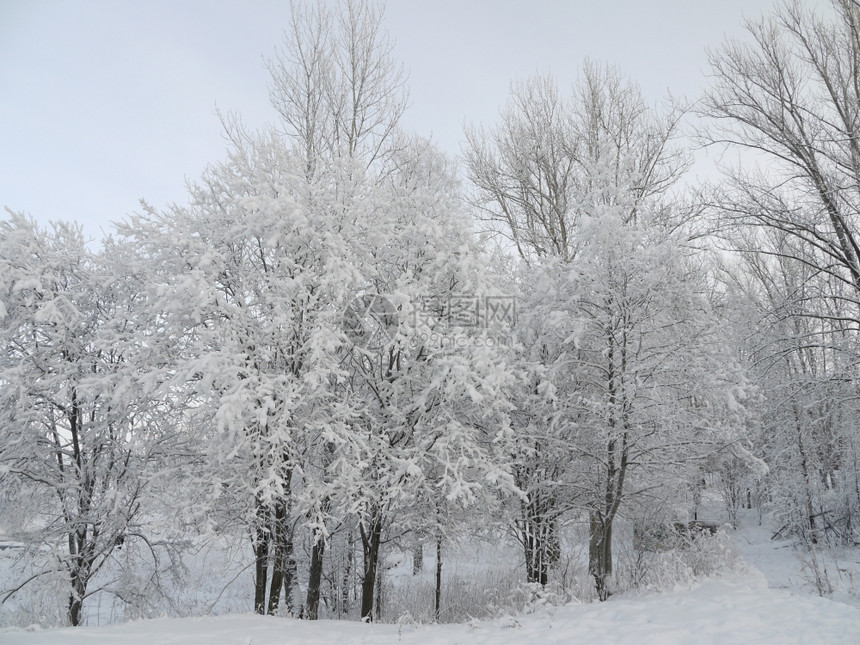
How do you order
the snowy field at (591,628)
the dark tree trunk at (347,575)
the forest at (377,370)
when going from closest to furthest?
the snowy field at (591,628) < the forest at (377,370) < the dark tree trunk at (347,575)

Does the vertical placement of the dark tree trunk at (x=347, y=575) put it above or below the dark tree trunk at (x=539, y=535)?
below

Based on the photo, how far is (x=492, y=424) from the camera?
9.40m

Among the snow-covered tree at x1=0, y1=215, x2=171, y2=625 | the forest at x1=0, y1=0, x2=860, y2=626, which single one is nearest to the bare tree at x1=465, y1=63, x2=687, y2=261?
the forest at x1=0, y1=0, x2=860, y2=626

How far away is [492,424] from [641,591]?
3.56 meters

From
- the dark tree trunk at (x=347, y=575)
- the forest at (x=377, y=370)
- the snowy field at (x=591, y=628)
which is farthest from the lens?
the dark tree trunk at (x=347, y=575)

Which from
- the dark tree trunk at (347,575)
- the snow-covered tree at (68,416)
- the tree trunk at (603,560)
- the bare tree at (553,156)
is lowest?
the dark tree trunk at (347,575)

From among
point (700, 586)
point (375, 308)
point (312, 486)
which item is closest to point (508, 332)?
point (375, 308)

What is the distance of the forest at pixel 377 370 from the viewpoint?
7.84 m

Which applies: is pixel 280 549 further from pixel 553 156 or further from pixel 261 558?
pixel 553 156

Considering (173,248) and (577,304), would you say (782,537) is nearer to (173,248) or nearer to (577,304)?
(577,304)
